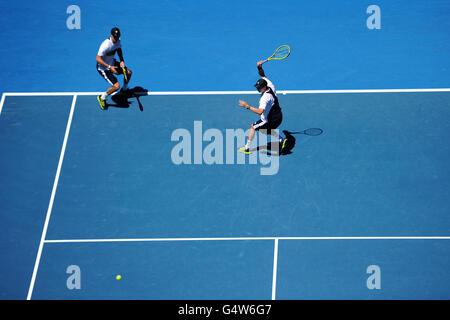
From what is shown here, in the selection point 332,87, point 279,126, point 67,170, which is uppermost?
point 332,87

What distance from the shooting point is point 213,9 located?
16.8m

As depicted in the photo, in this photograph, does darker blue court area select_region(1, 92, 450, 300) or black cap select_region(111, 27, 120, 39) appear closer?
darker blue court area select_region(1, 92, 450, 300)

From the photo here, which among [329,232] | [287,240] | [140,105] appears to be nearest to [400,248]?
[329,232]

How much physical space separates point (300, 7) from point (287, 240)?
806cm

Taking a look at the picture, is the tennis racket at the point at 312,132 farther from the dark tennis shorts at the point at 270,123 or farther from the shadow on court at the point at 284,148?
the dark tennis shorts at the point at 270,123

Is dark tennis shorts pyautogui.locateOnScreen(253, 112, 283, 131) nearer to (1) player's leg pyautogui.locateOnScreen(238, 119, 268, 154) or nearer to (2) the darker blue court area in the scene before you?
(1) player's leg pyautogui.locateOnScreen(238, 119, 268, 154)

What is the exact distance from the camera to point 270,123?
12.8m

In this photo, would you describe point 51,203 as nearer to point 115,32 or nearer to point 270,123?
point 115,32
